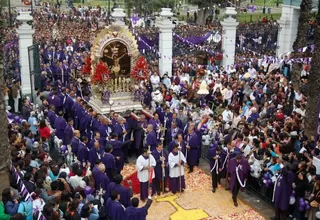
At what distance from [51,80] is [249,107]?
9388mm

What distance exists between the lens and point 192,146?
45.2 feet

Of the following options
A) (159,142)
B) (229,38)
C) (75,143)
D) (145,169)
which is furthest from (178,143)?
(229,38)

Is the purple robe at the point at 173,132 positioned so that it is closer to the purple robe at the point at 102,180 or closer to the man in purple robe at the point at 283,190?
the purple robe at the point at 102,180

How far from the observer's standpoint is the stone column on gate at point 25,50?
20344 mm

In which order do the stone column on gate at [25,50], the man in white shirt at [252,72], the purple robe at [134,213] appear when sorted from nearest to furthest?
the purple robe at [134,213] < the stone column on gate at [25,50] < the man in white shirt at [252,72]

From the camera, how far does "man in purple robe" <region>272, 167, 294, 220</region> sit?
1055 centimetres

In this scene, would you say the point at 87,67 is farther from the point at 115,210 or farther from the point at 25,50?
the point at 115,210

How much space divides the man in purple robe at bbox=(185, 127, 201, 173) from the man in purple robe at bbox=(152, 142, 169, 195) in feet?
4.75

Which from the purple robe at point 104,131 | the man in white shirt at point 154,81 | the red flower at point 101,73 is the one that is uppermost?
the red flower at point 101,73

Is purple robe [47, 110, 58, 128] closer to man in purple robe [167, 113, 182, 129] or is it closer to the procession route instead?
man in purple robe [167, 113, 182, 129]

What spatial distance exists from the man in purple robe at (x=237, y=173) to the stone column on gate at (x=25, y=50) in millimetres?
11912

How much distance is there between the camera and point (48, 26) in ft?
107

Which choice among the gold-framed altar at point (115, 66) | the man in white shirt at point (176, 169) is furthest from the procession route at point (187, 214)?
the gold-framed altar at point (115, 66)

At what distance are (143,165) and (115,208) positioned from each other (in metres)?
2.42
